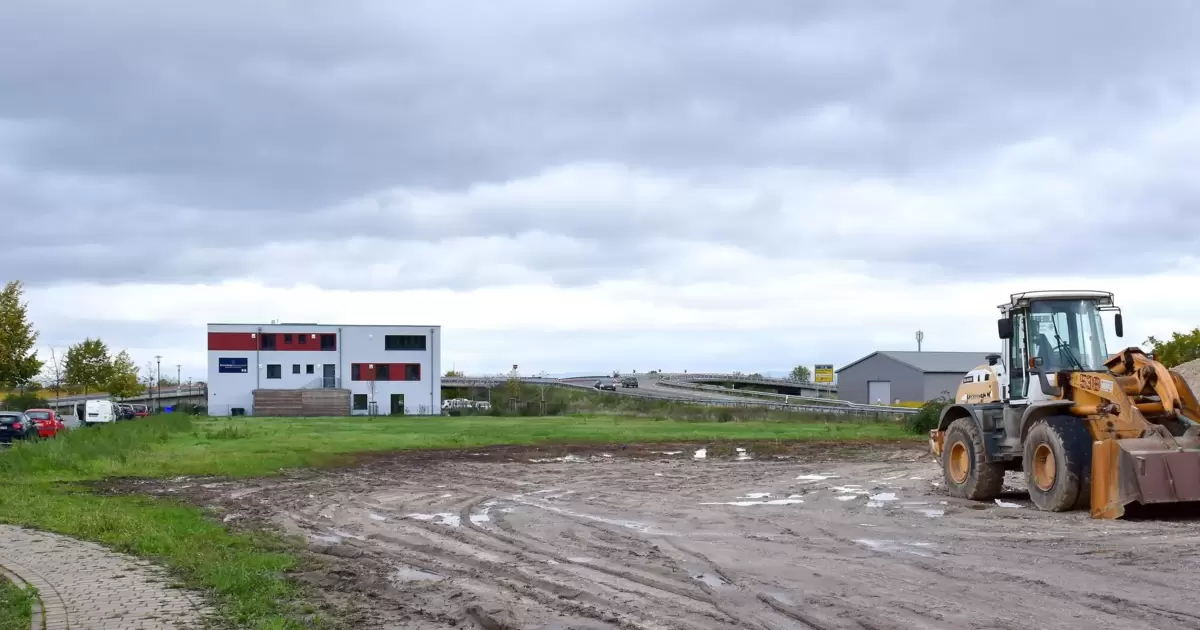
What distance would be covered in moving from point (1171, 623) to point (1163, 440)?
6.93m

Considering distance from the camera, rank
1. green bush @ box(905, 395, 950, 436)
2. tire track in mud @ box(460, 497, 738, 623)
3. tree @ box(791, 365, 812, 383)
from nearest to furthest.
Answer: tire track in mud @ box(460, 497, 738, 623) < green bush @ box(905, 395, 950, 436) < tree @ box(791, 365, 812, 383)

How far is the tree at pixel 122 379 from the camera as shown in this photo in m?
85.3

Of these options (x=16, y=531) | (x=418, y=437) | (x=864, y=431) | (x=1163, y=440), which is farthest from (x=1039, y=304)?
(x=864, y=431)

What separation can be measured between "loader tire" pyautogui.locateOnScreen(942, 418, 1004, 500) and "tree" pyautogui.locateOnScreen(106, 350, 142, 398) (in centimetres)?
7624

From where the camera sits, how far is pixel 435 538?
15109mm

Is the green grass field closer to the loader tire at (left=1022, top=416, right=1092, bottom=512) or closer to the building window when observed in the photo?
the loader tire at (left=1022, top=416, right=1092, bottom=512)

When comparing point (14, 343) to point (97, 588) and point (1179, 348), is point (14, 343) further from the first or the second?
point (1179, 348)

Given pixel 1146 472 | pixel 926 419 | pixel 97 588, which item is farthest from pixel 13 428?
pixel 926 419

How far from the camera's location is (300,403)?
8588cm

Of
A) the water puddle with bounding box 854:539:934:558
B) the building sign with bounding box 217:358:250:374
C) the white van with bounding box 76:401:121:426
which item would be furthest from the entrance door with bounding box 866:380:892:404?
the water puddle with bounding box 854:539:934:558

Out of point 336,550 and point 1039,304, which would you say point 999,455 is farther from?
point 336,550

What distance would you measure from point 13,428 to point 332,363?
176 ft

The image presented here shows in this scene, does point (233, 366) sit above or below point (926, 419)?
above

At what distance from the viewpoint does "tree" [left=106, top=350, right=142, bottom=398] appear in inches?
3360
